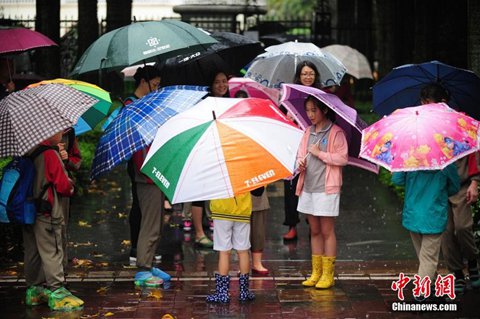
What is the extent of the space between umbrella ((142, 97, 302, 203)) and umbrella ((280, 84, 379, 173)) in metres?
0.88

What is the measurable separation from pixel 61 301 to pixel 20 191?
1.01 m

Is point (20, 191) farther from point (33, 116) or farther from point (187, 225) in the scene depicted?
point (187, 225)

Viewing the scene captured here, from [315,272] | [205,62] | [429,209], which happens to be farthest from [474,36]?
[429,209]

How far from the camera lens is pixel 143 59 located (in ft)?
29.3

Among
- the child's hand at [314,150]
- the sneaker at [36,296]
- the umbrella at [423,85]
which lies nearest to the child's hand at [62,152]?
the sneaker at [36,296]

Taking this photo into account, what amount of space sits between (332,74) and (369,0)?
786 inches

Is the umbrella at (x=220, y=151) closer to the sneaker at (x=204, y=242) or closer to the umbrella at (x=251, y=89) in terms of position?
the sneaker at (x=204, y=242)

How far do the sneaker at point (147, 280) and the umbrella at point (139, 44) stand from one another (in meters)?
1.96

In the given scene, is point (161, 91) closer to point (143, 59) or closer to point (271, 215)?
point (143, 59)

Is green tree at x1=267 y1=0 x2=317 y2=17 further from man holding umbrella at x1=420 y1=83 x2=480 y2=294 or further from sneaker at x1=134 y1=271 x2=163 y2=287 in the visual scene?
man holding umbrella at x1=420 y1=83 x2=480 y2=294

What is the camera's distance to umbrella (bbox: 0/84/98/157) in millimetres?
7824

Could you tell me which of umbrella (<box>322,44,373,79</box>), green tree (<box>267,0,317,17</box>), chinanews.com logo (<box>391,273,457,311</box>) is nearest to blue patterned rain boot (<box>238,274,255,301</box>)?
chinanews.com logo (<box>391,273,457,311</box>)

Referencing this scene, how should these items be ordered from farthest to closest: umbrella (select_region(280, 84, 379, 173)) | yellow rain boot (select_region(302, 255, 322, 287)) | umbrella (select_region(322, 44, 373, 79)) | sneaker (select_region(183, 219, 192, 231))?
1. umbrella (select_region(322, 44, 373, 79))
2. sneaker (select_region(183, 219, 192, 231))
3. yellow rain boot (select_region(302, 255, 322, 287))
4. umbrella (select_region(280, 84, 379, 173))

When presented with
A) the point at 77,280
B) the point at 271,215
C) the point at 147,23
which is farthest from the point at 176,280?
the point at 271,215
